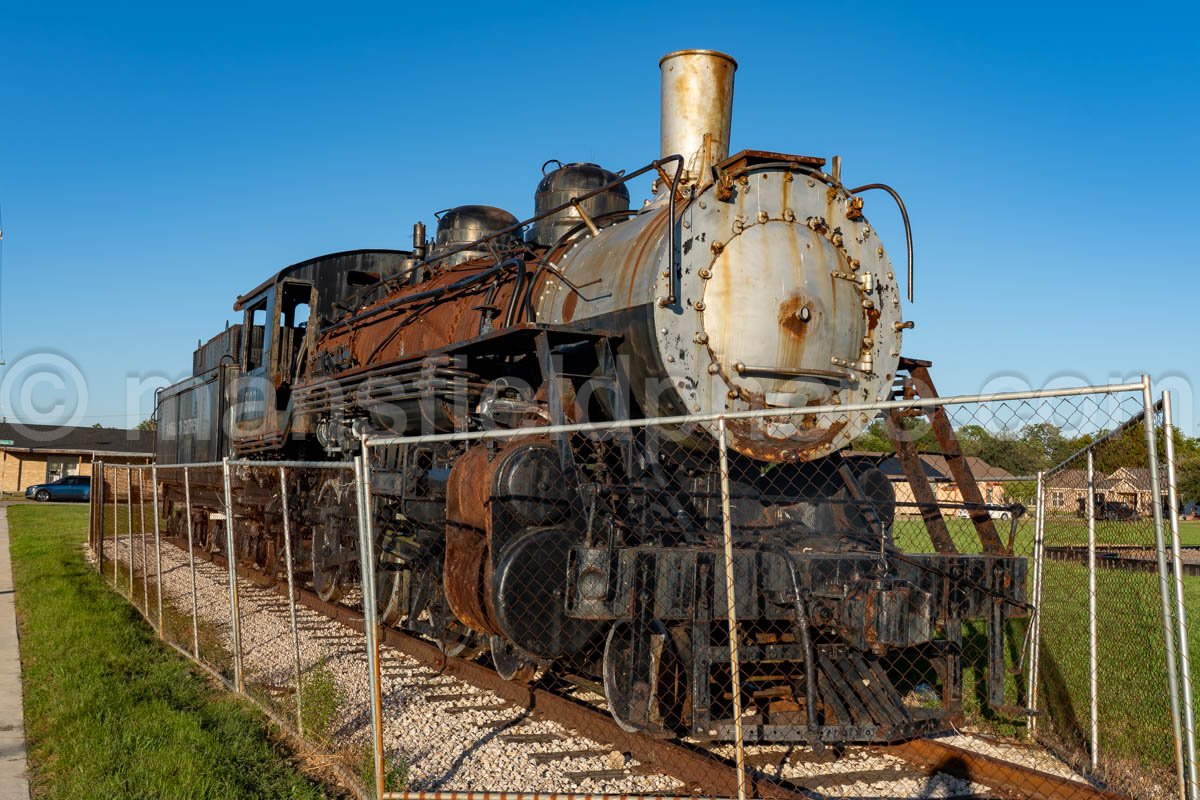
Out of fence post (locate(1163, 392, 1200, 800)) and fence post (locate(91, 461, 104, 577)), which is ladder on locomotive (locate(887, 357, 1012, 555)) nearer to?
fence post (locate(1163, 392, 1200, 800))

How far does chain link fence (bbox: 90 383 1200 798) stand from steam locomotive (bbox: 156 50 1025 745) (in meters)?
0.02

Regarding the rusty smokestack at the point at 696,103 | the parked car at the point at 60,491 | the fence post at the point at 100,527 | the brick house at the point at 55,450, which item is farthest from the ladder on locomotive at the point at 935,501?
the brick house at the point at 55,450

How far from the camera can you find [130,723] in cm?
584

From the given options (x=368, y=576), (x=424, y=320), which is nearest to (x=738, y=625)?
(x=368, y=576)

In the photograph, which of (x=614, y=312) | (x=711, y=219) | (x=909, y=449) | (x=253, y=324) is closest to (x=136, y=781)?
(x=614, y=312)

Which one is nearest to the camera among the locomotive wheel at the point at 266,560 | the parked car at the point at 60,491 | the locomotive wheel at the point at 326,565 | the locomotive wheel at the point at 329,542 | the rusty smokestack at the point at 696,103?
the rusty smokestack at the point at 696,103

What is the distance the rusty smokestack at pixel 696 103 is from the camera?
7082 millimetres

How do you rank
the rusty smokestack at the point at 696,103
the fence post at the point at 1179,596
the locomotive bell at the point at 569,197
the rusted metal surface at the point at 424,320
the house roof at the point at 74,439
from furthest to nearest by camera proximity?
the house roof at the point at 74,439
the locomotive bell at the point at 569,197
the rusted metal surface at the point at 424,320
the rusty smokestack at the point at 696,103
the fence post at the point at 1179,596

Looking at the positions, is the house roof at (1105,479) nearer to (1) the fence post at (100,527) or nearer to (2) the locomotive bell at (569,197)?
(2) the locomotive bell at (569,197)

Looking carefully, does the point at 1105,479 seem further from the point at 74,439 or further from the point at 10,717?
the point at 74,439

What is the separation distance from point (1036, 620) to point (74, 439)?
223 ft

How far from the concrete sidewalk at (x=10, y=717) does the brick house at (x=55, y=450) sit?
44649 millimetres

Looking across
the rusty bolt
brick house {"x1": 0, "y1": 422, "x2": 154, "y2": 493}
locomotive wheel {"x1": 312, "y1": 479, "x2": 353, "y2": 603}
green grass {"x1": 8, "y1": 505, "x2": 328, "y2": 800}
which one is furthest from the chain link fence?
brick house {"x1": 0, "y1": 422, "x2": 154, "y2": 493}

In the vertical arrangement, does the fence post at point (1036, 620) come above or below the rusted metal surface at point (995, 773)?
above
